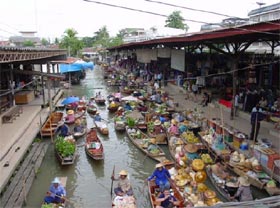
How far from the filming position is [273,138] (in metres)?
13.5

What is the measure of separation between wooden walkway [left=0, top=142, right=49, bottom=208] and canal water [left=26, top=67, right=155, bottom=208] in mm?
247

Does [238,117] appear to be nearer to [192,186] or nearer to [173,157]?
[173,157]

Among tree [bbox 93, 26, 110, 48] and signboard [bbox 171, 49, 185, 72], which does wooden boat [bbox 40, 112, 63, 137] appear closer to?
signboard [bbox 171, 49, 185, 72]

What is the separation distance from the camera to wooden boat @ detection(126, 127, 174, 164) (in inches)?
571

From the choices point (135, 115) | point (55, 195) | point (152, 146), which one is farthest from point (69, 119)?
point (55, 195)

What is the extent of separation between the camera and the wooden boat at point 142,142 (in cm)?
1451

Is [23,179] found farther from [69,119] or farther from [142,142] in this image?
[69,119]

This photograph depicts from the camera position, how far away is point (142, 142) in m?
16.3

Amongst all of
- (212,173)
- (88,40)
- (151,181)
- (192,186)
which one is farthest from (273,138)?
(88,40)

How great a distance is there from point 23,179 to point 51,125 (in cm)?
666

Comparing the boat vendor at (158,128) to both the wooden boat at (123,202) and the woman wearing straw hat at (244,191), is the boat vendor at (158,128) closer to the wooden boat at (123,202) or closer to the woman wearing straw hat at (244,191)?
the wooden boat at (123,202)

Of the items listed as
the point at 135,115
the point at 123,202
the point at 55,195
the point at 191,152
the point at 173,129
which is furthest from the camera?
the point at 135,115

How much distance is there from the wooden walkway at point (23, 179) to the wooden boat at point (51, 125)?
4.77ft

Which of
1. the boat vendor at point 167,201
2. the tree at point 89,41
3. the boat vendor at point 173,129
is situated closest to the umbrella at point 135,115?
the boat vendor at point 173,129
